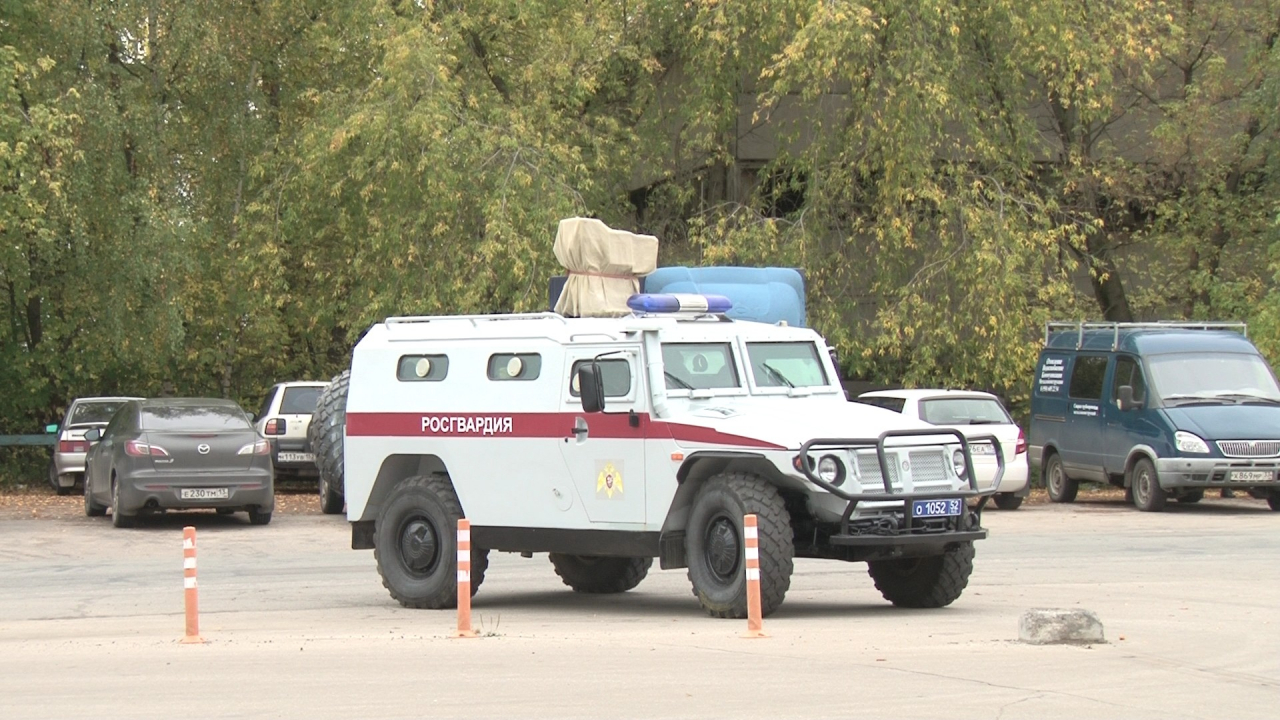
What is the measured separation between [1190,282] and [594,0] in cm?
1254

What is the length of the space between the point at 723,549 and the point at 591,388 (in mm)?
1667

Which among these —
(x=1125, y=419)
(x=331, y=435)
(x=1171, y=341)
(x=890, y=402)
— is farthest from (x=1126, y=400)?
(x=331, y=435)

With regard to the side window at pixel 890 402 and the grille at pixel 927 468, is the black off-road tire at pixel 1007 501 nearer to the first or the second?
the side window at pixel 890 402

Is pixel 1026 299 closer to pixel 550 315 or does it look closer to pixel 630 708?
pixel 550 315

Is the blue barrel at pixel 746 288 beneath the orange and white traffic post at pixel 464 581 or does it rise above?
above

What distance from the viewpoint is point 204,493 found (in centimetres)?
2248

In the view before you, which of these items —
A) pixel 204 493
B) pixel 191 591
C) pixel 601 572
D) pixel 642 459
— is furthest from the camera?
pixel 204 493

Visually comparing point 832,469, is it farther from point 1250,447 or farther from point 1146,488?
point 1146,488

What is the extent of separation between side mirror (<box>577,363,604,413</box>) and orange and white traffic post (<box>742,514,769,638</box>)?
2.07m

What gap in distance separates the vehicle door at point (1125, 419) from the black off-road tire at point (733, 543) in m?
13.4

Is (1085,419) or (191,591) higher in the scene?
(1085,419)

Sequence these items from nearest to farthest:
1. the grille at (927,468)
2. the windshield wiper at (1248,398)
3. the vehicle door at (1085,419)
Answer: the grille at (927,468) → the windshield wiper at (1248,398) → the vehicle door at (1085,419)

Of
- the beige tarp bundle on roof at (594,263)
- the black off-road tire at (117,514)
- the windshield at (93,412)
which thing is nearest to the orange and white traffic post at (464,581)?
the beige tarp bundle on roof at (594,263)

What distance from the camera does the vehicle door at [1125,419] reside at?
2478cm
